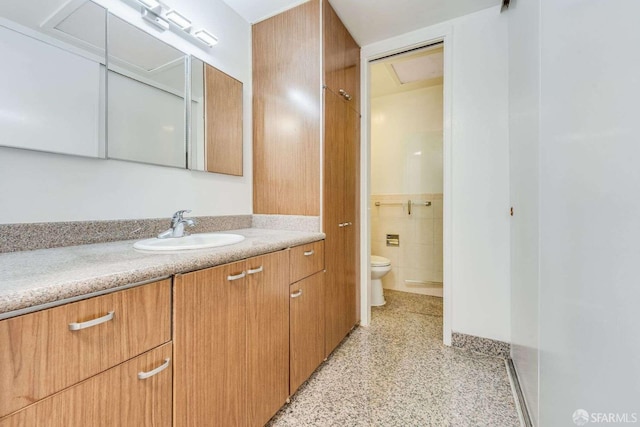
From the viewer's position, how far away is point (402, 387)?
1.40 m

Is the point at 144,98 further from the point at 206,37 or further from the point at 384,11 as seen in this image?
the point at 384,11

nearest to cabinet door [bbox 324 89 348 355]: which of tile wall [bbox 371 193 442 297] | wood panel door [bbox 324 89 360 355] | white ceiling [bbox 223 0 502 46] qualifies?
wood panel door [bbox 324 89 360 355]

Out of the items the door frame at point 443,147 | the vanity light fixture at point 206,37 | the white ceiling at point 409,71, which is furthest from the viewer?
the white ceiling at point 409,71

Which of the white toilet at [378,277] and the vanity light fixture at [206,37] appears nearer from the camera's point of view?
the vanity light fixture at [206,37]

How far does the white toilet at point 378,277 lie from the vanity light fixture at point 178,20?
7.57ft

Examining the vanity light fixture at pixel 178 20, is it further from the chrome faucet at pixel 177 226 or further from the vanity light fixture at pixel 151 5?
the chrome faucet at pixel 177 226

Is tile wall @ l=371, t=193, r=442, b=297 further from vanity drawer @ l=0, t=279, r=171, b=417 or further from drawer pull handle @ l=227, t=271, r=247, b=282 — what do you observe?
vanity drawer @ l=0, t=279, r=171, b=417

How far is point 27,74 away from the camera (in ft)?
2.94

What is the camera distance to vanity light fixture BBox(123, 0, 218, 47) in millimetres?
1221

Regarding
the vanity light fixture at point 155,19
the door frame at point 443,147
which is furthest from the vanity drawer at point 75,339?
the door frame at point 443,147

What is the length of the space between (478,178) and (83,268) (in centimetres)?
210

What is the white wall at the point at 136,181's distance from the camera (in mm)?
891

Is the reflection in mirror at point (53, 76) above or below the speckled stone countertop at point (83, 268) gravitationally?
above

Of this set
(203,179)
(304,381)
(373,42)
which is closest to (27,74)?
(203,179)
